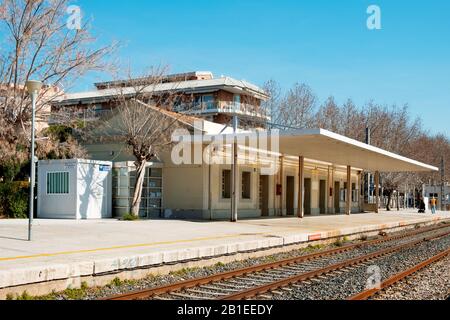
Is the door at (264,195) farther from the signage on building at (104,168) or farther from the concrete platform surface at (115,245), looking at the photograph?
the signage on building at (104,168)

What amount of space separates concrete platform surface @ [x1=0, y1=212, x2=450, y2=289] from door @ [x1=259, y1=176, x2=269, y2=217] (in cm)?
811

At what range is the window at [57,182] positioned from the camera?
2245 cm

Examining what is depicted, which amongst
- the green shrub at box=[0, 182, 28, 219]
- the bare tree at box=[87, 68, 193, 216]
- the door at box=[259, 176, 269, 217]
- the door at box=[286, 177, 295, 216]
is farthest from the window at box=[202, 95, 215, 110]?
the green shrub at box=[0, 182, 28, 219]

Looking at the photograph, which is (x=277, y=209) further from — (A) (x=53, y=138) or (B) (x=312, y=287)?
(B) (x=312, y=287)

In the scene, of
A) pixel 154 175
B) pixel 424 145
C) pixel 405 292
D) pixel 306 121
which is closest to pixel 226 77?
pixel 306 121

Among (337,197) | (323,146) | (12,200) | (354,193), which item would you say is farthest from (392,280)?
(354,193)

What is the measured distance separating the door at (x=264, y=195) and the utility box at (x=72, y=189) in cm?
862

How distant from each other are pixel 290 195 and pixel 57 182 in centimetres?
1443

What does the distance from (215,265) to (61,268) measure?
4713mm

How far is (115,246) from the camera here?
1288cm

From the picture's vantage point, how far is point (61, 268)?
30.7ft

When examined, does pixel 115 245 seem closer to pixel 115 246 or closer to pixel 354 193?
pixel 115 246

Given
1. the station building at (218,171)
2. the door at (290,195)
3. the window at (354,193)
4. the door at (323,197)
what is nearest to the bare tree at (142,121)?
the station building at (218,171)

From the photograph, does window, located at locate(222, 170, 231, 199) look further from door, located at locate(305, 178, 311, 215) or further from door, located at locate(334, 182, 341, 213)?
door, located at locate(334, 182, 341, 213)
